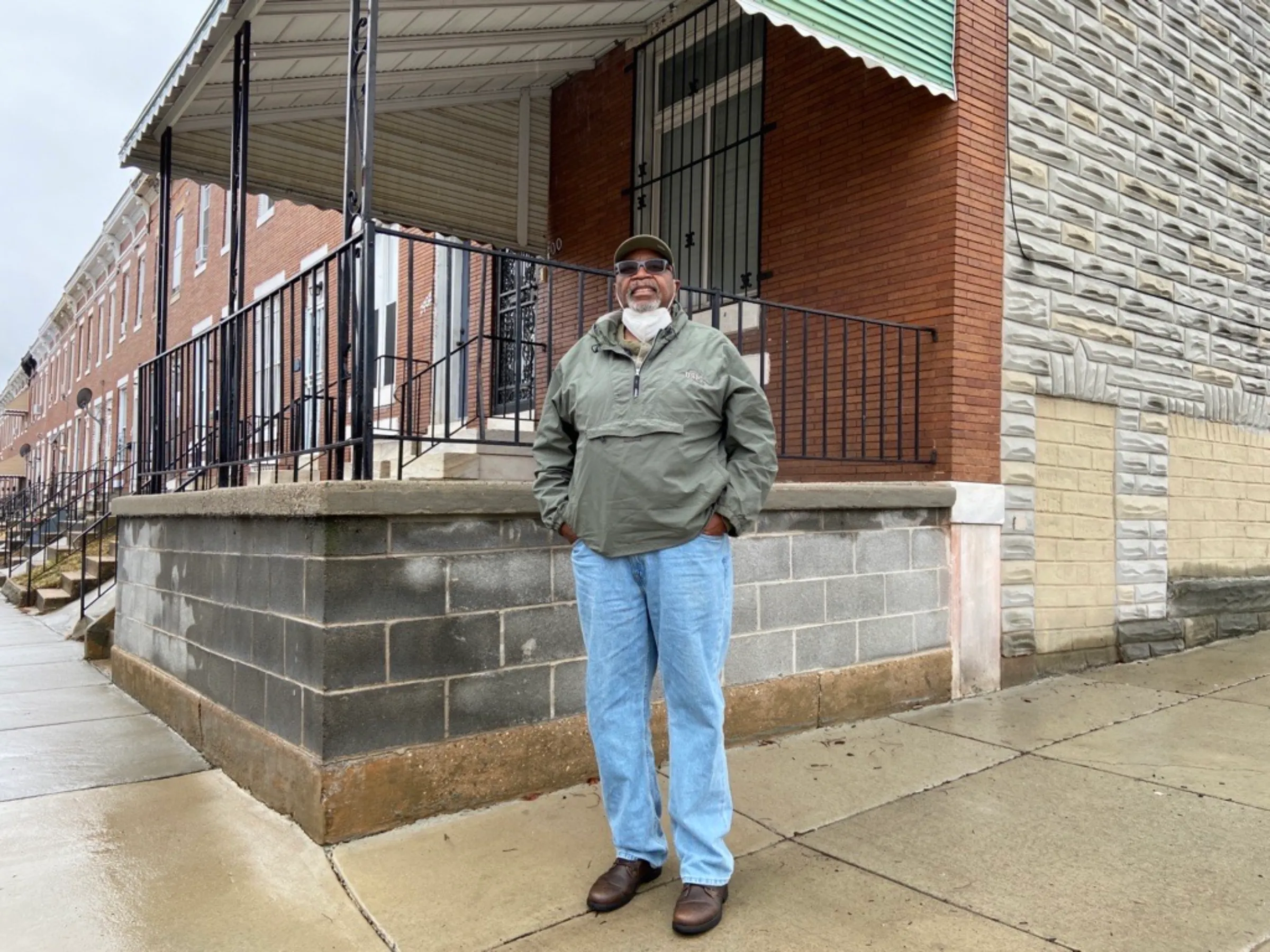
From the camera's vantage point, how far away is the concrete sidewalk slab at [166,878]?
9.38 ft

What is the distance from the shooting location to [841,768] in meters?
4.46

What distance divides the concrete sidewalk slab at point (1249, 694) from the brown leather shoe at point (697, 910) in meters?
4.52

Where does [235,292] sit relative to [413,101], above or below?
below

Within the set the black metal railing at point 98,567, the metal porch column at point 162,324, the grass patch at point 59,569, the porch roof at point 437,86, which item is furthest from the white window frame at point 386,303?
the metal porch column at point 162,324

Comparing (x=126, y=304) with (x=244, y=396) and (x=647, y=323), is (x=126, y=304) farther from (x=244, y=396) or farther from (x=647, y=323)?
(x=647, y=323)

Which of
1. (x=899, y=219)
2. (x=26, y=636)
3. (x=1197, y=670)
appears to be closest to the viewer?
Result: (x=899, y=219)

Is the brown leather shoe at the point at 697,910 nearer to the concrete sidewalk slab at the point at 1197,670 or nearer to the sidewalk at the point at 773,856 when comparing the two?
the sidewalk at the point at 773,856

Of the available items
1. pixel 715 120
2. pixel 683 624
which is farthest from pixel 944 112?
pixel 683 624

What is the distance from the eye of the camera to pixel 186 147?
761 centimetres

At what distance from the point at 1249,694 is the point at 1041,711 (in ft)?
5.24

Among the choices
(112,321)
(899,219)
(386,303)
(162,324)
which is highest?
(112,321)

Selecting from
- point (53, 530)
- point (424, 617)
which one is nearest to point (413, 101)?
point (424, 617)

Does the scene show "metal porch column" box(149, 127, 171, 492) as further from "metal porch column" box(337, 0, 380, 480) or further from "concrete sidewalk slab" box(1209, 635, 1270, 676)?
"concrete sidewalk slab" box(1209, 635, 1270, 676)

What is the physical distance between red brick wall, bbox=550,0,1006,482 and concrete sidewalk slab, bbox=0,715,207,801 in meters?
4.10
